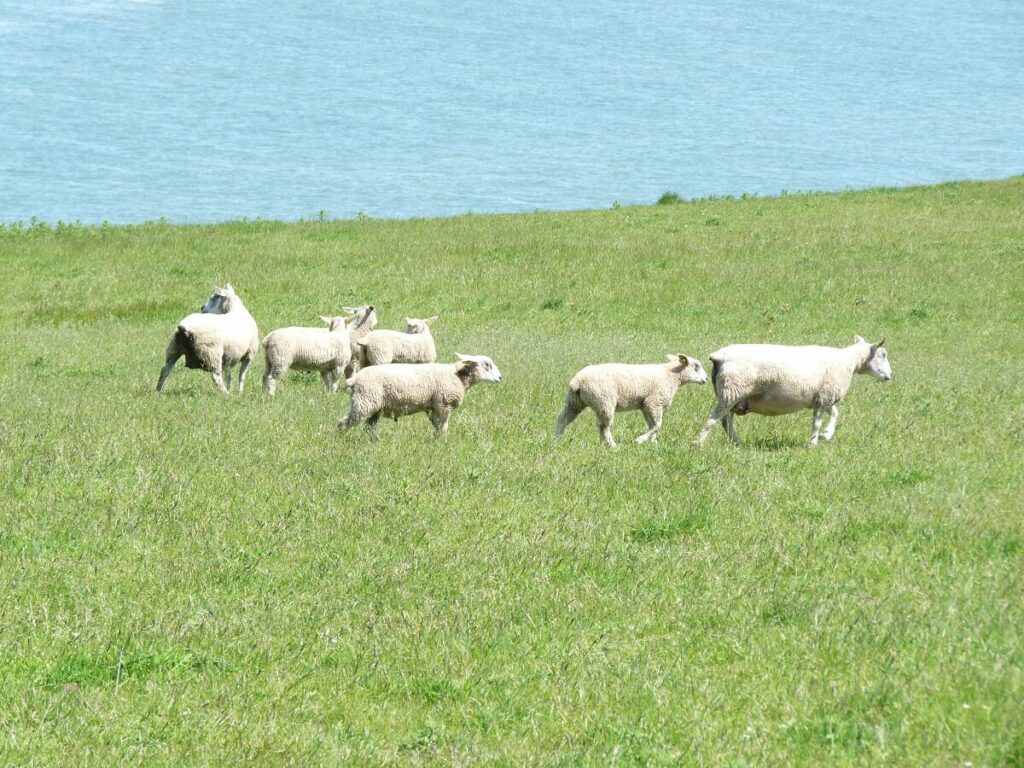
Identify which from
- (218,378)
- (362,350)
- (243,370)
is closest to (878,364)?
(362,350)

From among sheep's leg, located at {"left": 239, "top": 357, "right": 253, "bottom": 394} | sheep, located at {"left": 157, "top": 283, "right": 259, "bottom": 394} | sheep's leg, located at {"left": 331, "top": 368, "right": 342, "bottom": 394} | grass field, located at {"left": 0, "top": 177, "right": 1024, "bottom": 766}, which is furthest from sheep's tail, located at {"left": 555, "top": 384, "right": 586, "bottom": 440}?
sheep's leg, located at {"left": 239, "top": 357, "right": 253, "bottom": 394}

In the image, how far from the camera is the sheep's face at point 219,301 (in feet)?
67.6

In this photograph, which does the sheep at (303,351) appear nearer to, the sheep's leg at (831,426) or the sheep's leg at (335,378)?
the sheep's leg at (335,378)

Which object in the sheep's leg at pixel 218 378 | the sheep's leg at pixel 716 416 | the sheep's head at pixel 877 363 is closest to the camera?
the sheep's leg at pixel 716 416

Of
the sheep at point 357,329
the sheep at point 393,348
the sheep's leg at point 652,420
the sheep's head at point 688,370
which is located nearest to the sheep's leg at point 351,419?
the sheep's leg at point 652,420

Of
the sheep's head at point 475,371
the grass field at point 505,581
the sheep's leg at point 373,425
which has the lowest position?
the grass field at point 505,581

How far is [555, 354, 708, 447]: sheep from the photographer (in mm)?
14445

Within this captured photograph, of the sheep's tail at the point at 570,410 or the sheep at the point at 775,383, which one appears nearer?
the sheep at the point at 775,383

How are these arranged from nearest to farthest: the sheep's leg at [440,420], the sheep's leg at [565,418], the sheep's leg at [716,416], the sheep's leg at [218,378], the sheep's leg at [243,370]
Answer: the sheep's leg at [716,416], the sheep's leg at [440,420], the sheep's leg at [565,418], the sheep's leg at [218,378], the sheep's leg at [243,370]

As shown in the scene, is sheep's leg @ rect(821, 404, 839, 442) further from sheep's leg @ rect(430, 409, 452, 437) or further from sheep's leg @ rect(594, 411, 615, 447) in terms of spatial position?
sheep's leg @ rect(430, 409, 452, 437)

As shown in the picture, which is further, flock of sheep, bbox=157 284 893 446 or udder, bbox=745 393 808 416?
udder, bbox=745 393 808 416

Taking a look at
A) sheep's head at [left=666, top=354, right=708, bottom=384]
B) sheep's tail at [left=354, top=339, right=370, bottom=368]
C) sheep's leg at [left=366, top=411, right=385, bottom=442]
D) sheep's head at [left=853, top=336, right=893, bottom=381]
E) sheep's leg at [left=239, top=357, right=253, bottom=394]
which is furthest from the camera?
sheep's tail at [left=354, top=339, right=370, bottom=368]

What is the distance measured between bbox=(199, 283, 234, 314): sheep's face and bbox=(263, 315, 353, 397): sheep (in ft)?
6.61

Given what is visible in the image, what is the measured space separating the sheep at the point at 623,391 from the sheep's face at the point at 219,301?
7782 mm
